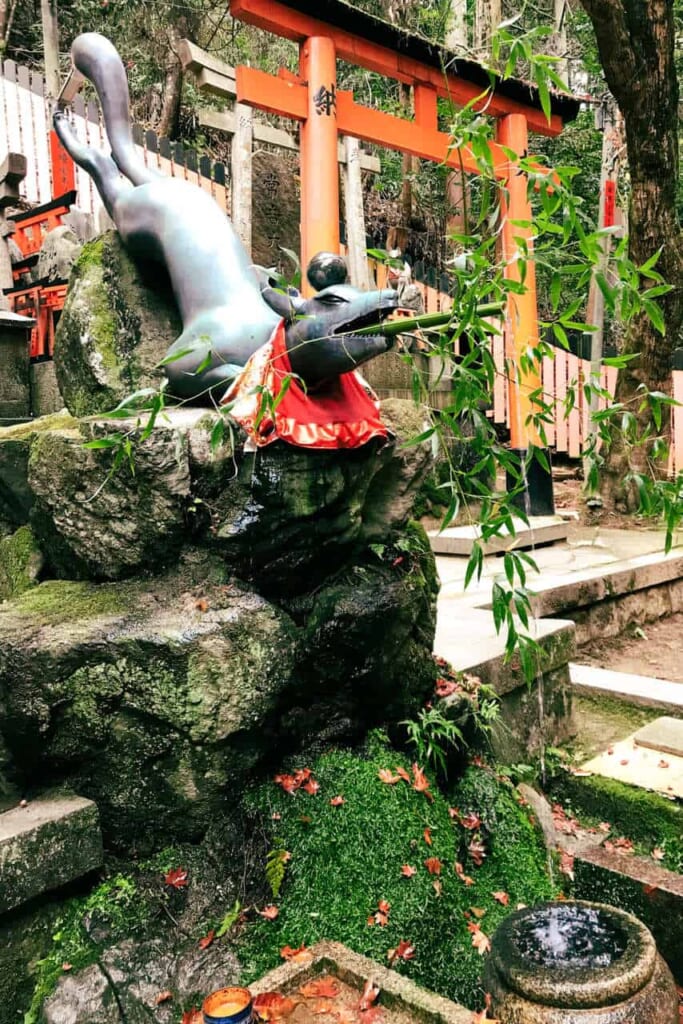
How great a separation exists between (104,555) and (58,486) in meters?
A: 0.30

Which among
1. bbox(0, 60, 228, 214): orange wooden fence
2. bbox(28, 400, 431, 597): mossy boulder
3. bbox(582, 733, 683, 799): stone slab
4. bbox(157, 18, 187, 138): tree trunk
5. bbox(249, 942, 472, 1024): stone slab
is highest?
bbox(157, 18, 187, 138): tree trunk

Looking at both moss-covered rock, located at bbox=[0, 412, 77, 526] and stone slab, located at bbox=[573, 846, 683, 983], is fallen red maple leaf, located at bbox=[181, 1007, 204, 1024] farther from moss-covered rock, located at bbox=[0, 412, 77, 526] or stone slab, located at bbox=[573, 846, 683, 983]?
moss-covered rock, located at bbox=[0, 412, 77, 526]

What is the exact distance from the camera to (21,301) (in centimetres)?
712

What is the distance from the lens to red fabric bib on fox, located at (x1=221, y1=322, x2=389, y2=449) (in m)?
2.65

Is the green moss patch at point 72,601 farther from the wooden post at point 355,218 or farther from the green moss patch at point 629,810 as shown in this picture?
the wooden post at point 355,218

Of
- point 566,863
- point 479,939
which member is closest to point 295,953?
point 479,939

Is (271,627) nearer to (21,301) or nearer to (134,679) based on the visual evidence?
(134,679)

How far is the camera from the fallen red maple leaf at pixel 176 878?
252 cm

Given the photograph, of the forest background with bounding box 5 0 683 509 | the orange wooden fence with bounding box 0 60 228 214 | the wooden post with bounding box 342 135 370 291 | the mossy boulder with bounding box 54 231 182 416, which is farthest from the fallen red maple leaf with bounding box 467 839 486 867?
the orange wooden fence with bounding box 0 60 228 214

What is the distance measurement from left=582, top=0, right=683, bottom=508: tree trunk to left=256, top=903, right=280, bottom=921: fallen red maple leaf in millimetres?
5833

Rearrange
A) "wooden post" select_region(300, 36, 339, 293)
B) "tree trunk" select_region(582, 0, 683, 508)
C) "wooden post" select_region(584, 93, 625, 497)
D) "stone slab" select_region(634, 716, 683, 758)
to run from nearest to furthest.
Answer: "stone slab" select_region(634, 716, 683, 758), "wooden post" select_region(300, 36, 339, 293), "tree trunk" select_region(582, 0, 683, 508), "wooden post" select_region(584, 93, 625, 497)

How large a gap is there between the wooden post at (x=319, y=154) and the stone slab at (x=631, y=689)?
387cm

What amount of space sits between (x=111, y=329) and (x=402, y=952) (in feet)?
9.08

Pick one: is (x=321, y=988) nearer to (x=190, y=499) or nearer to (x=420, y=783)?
(x=420, y=783)
